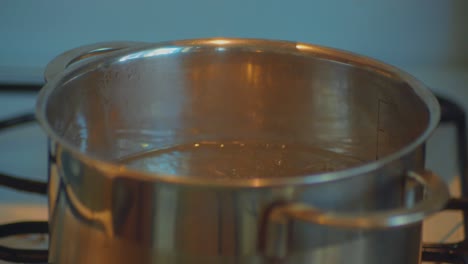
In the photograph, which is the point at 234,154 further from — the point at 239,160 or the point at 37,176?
the point at 37,176

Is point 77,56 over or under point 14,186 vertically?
over

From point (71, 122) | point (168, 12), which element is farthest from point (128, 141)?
point (168, 12)

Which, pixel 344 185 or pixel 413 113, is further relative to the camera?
pixel 413 113

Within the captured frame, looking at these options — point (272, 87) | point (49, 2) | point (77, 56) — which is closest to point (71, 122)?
point (77, 56)

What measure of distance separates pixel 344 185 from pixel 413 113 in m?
0.14

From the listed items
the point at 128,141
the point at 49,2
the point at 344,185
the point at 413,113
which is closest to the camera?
the point at 344,185

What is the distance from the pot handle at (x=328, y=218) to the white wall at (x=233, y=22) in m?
0.39

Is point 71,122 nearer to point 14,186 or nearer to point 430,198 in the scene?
point 14,186

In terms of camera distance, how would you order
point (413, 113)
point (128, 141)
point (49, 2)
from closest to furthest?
point (413, 113) → point (128, 141) → point (49, 2)

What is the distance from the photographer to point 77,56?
54 cm

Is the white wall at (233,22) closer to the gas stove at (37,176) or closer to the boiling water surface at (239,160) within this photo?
the gas stove at (37,176)

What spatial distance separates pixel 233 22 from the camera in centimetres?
75

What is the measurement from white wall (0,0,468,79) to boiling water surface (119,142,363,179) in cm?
18

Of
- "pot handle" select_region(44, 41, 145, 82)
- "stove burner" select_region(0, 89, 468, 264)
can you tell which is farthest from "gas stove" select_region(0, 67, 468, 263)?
"pot handle" select_region(44, 41, 145, 82)
